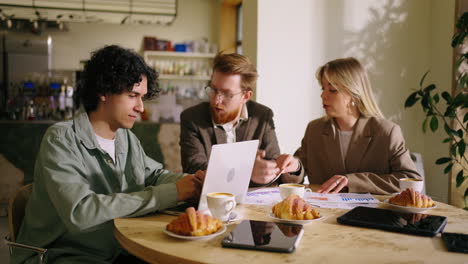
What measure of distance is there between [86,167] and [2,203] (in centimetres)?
331

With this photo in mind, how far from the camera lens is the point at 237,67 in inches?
89.2

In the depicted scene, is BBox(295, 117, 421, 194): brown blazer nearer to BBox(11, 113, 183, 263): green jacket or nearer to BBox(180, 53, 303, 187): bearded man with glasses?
BBox(180, 53, 303, 187): bearded man with glasses

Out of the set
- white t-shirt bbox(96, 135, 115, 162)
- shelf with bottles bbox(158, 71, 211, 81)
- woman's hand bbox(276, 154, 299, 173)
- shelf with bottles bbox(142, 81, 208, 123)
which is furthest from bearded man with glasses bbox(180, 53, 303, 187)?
shelf with bottles bbox(158, 71, 211, 81)

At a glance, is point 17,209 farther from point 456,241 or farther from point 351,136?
point 351,136

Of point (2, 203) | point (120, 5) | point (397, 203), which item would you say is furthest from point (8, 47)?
point (397, 203)

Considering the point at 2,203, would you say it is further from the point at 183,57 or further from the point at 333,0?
the point at 183,57

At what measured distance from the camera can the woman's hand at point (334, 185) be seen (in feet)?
5.95

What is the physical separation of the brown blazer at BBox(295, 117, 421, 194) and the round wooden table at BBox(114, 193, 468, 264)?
2.40 feet

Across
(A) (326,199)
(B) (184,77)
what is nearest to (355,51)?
(A) (326,199)

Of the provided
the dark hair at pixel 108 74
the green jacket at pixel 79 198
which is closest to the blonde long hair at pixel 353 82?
the dark hair at pixel 108 74

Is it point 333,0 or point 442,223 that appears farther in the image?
point 333,0

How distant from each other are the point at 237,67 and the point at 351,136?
677 mm

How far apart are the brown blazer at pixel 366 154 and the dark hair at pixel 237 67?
17.5 inches

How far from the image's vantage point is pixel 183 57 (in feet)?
25.7
